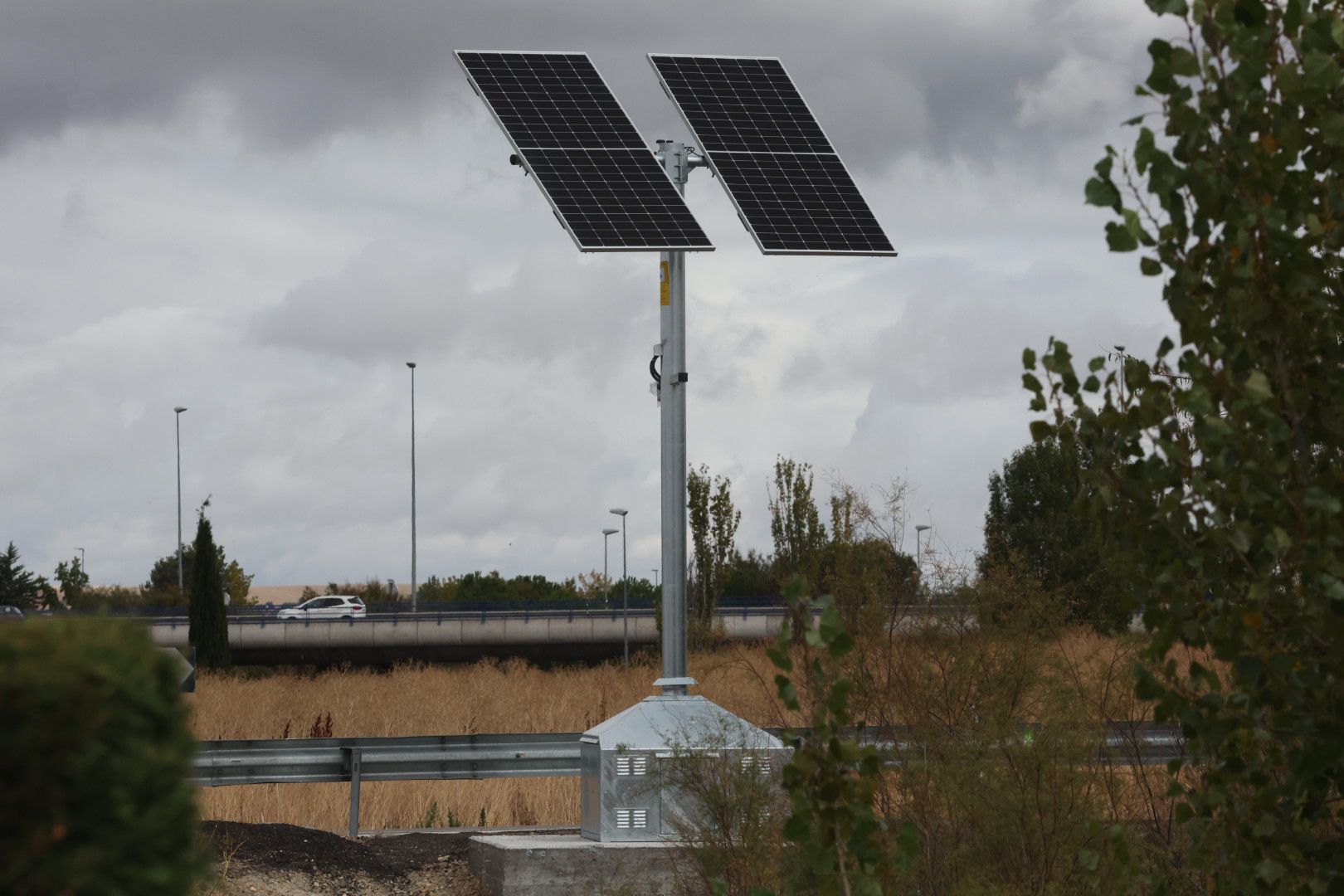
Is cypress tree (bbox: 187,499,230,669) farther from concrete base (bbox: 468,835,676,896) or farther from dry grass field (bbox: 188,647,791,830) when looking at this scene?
concrete base (bbox: 468,835,676,896)

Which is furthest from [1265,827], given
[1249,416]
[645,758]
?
[645,758]

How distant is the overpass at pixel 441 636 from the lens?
51.4 metres

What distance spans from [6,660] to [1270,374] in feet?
10.2

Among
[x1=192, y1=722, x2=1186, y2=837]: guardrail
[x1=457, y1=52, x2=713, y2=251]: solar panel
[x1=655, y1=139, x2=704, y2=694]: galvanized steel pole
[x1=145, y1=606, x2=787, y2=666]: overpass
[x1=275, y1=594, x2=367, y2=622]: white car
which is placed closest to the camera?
[x1=655, y1=139, x2=704, y2=694]: galvanized steel pole

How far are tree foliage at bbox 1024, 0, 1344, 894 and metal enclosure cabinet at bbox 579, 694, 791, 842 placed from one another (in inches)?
241

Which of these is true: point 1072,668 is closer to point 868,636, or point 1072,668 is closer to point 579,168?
point 868,636

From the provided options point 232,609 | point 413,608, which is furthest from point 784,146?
point 232,609

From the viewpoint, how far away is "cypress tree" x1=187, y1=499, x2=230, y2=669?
43.1 meters

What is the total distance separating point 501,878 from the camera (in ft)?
33.2

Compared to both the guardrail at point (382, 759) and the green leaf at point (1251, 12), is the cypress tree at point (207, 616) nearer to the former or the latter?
the guardrail at point (382, 759)

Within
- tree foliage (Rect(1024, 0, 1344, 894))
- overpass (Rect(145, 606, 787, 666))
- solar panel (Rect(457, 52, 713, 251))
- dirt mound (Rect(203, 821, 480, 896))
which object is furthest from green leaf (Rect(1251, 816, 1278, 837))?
overpass (Rect(145, 606, 787, 666))

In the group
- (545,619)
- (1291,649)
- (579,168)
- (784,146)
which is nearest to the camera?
(1291,649)

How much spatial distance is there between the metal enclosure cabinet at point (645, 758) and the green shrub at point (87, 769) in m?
8.08

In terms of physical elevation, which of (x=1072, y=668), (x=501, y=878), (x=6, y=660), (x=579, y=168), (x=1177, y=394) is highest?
(x=579, y=168)
